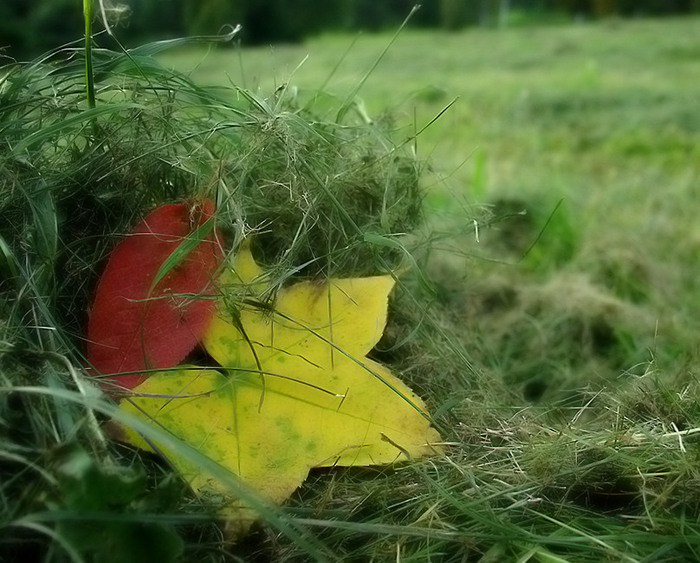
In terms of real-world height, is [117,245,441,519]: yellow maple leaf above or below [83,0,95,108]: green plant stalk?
below

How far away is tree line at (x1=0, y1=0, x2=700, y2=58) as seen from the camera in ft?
9.07

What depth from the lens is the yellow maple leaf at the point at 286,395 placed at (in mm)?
390

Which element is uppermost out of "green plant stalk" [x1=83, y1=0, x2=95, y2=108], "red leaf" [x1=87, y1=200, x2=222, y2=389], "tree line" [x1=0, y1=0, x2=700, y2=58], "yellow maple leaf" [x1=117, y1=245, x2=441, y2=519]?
"green plant stalk" [x1=83, y1=0, x2=95, y2=108]

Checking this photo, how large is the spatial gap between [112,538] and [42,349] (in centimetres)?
12

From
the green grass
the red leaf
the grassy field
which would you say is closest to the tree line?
the grassy field

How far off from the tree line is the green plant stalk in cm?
201

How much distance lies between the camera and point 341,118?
578 millimetres

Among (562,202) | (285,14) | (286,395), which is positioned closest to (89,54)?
(286,395)

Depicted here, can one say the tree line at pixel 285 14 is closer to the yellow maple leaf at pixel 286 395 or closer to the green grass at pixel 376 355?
the green grass at pixel 376 355

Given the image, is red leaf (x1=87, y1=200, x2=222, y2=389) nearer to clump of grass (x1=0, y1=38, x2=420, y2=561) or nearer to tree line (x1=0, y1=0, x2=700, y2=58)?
clump of grass (x1=0, y1=38, x2=420, y2=561)

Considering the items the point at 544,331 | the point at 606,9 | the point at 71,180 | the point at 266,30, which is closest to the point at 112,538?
the point at 71,180

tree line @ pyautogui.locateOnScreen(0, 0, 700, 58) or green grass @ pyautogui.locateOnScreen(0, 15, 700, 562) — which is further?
tree line @ pyautogui.locateOnScreen(0, 0, 700, 58)

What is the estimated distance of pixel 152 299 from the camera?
16.1 inches

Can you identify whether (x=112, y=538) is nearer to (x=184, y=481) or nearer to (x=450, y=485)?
(x=184, y=481)
